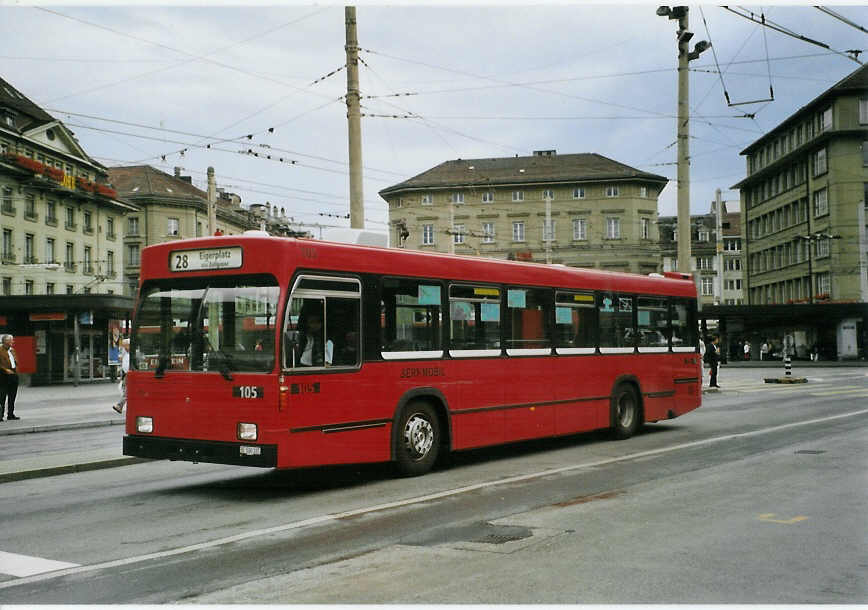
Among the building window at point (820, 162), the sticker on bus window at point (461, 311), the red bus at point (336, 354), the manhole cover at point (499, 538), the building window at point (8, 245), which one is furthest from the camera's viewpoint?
the building window at point (820, 162)

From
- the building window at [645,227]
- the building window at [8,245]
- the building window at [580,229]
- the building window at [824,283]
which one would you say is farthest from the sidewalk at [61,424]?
the building window at [645,227]

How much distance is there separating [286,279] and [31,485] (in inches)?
175

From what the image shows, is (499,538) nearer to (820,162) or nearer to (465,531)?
(465,531)

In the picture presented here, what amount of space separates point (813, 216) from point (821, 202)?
132cm

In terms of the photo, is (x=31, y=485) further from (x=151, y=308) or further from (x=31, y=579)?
(x=31, y=579)

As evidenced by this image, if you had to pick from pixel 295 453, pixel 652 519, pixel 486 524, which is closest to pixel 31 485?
pixel 295 453

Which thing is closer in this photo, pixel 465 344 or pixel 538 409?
pixel 465 344

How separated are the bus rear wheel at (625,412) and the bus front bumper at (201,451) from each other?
290 inches

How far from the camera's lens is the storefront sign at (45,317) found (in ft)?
143

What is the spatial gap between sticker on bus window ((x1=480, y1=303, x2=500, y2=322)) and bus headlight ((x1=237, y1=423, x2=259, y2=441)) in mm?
4028

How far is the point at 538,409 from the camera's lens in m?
13.1

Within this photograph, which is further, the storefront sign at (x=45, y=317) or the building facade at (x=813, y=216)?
the building facade at (x=813, y=216)

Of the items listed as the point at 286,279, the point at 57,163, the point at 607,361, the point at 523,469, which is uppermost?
the point at 57,163

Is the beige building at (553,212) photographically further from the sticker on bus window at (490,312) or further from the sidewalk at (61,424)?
the sticker on bus window at (490,312)
